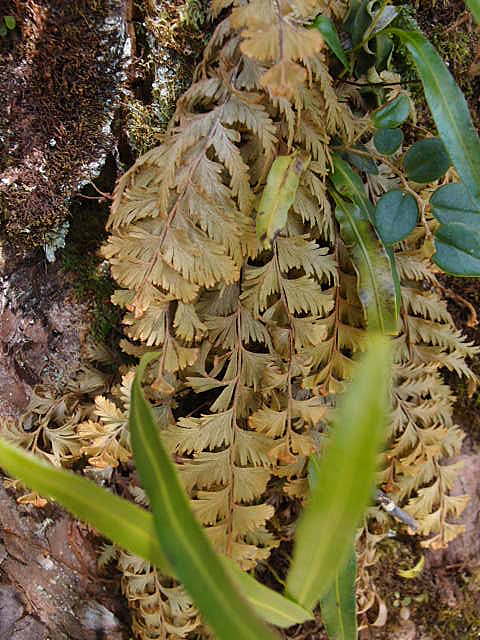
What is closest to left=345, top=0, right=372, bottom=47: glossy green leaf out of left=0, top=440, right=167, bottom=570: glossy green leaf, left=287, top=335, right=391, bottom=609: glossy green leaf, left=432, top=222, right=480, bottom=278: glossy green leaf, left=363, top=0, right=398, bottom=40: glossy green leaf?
left=363, top=0, right=398, bottom=40: glossy green leaf

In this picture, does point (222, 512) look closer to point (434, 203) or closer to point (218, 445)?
point (218, 445)

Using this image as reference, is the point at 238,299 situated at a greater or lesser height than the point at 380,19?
lesser

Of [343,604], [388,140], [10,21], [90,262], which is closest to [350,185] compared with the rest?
[388,140]

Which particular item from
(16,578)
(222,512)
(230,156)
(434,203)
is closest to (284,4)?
(230,156)

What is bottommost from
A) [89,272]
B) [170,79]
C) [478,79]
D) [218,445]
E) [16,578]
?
[16,578]

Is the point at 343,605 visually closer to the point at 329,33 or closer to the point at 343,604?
the point at 343,604

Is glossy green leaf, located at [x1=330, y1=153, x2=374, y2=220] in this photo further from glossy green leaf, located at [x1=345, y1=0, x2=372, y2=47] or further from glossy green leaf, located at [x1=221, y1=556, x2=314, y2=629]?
glossy green leaf, located at [x1=221, y1=556, x2=314, y2=629]

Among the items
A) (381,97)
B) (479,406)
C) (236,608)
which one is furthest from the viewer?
(479,406)
